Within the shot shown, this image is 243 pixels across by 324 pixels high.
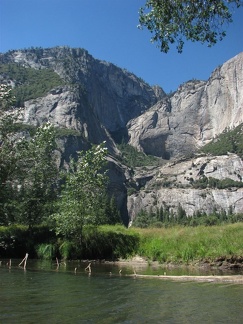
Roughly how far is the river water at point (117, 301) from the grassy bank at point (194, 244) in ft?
22.9

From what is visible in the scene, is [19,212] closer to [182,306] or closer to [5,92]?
[5,92]

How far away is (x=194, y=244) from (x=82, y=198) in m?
11.1

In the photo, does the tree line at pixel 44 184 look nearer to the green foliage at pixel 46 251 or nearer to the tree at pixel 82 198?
the tree at pixel 82 198

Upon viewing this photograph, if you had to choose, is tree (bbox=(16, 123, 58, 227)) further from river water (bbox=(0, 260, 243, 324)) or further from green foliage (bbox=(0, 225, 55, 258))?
river water (bbox=(0, 260, 243, 324))

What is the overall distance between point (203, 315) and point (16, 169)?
19.0 m

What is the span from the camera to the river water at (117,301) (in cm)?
901

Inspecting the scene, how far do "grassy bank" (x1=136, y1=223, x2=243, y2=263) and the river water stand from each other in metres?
7.00

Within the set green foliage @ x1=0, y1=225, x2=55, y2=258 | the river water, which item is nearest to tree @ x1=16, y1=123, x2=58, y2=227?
green foliage @ x1=0, y1=225, x2=55, y2=258

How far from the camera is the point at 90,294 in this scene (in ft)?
40.8

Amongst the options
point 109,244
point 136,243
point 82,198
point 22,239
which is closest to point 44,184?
point 22,239

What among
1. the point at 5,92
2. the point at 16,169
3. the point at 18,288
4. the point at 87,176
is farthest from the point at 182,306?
the point at 87,176

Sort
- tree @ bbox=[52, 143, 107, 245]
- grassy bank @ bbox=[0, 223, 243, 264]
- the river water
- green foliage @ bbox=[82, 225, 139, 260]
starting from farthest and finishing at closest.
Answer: tree @ bbox=[52, 143, 107, 245] → green foliage @ bbox=[82, 225, 139, 260] → grassy bank @ bbox=[0, 223, 243, 264] → the river water

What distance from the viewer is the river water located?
9008 mm

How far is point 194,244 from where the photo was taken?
2273cm
